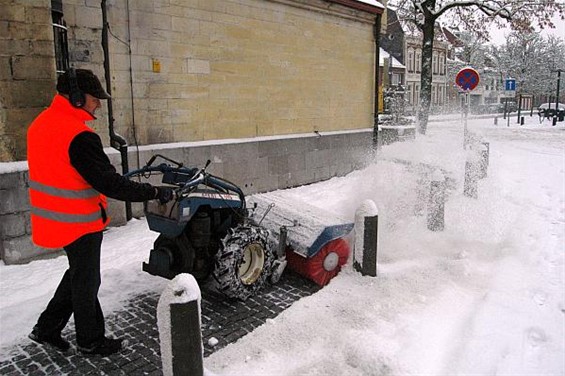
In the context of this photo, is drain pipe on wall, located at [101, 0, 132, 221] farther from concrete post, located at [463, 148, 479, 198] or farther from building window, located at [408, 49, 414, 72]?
building window, located at [408, 49, 414, 72]

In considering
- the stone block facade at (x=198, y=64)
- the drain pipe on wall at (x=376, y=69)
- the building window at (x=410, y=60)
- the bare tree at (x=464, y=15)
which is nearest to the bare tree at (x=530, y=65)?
the building window at (x=410, y=60)

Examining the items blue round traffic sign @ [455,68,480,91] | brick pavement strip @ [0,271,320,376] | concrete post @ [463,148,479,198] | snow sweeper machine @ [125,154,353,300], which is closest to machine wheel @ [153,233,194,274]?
snow sweeper machine @ [125,154,353,300]

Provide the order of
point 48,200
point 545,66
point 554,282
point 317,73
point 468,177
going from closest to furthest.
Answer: point 48,200 < point 554,282 < point 468,177 < point 317,73 < point 545,66

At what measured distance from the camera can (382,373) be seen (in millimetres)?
3408

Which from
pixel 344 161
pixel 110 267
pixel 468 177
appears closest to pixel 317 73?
pixel 344 161

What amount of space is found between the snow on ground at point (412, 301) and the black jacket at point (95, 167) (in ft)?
4.73

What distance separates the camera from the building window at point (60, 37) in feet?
19.9

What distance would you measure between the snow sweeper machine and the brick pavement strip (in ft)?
0.54

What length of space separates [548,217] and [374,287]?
495cm

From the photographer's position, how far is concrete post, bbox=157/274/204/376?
9.35 feet

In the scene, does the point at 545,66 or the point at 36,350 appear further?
the point at 545,66

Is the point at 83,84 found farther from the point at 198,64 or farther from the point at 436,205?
the point at 436,205

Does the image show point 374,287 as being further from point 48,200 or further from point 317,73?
point 317,73

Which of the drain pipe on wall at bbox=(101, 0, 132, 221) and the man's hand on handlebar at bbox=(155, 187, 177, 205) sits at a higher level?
the drain pipe on wall at bbox=(101, 0, 132, 221)
